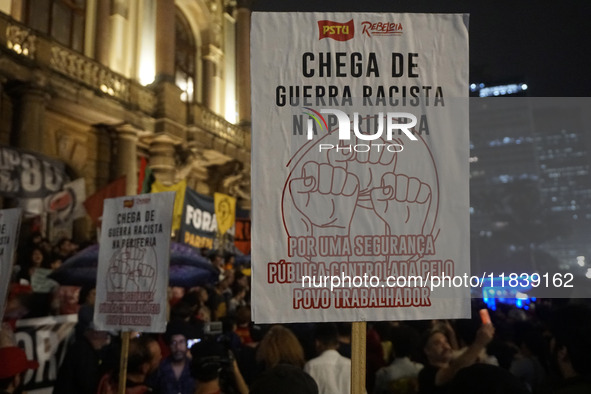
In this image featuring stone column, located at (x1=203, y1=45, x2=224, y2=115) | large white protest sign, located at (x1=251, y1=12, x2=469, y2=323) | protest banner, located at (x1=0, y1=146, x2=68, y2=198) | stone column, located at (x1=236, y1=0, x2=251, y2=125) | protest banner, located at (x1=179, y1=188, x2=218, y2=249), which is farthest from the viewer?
stone column, located at (x1=236, y1=0, x2=251, y2=125)

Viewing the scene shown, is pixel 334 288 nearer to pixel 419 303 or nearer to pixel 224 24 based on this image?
pixel 419 303

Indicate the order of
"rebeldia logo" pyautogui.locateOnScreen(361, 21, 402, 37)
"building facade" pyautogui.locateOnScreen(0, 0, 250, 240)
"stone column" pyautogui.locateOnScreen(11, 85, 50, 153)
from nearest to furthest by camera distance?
"rebeldia logo" pyautogui.locateOnScreen(361, 21, 402, 37)
"stone column" pyautogui.locateOnScreen(11, 85, 50, 153)
"building facade" pyautogui.locateOnScreen(0, 0, 250, 240)

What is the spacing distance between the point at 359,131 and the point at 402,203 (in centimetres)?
34

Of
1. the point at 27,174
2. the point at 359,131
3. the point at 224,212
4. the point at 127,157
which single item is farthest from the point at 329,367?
the point at 127,157

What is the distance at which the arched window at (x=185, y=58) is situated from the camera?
51.6 feet

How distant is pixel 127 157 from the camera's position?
12227 mm

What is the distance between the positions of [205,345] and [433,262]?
5.97 feet

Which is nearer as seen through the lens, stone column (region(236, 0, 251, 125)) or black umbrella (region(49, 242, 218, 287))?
black umbrella (region(49, 242, 218, 287))

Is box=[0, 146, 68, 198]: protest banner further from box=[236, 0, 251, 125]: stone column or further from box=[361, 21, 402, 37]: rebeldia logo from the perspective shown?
box=[236, 0, 251, 125]: stone column

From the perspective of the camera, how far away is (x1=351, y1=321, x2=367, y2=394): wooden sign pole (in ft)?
7.43

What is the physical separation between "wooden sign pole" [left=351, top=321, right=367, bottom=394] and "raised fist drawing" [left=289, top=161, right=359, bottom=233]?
406 mm

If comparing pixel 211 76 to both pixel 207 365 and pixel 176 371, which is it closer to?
pixel 176 371

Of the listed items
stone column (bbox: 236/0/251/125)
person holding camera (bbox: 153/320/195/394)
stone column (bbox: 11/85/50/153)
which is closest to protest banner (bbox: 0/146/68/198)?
stone column (bbox: 11/85/50/153)

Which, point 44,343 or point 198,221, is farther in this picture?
point 198,221
